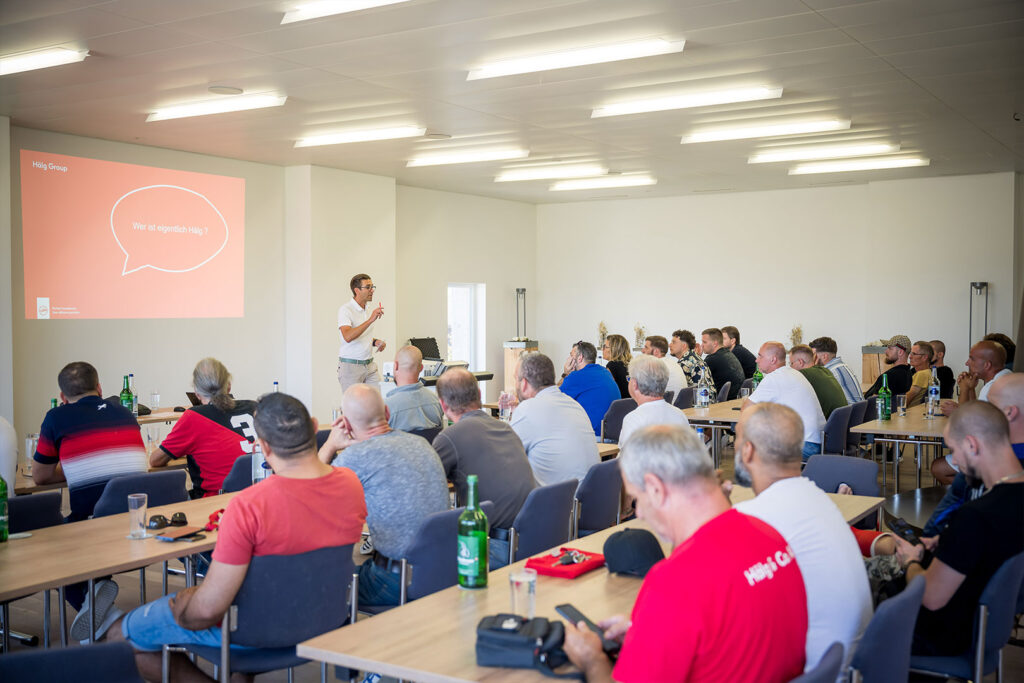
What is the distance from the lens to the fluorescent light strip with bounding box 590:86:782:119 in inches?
293

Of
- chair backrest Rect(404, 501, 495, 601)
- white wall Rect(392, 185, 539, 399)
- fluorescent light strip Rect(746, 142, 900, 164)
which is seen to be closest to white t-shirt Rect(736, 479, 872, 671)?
chair backrest Rect(404, 501, 495, 601)

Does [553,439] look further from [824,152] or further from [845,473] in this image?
[824,152]

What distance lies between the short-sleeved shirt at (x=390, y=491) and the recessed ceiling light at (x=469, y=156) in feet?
23.9

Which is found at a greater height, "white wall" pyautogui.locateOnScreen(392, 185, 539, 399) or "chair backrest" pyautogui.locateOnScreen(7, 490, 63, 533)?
"white wall" pyautogui.locateOnScreen(392, 185, 539, 399)

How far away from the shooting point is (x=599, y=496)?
4.56m

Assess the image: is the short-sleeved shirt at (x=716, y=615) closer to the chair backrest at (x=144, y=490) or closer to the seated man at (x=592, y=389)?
the chair backrest at (x=144, y=490)

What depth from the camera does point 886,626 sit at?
213 centimetres

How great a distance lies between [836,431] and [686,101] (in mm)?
3093

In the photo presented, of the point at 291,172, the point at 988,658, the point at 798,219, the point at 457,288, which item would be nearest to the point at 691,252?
the point at 798,219

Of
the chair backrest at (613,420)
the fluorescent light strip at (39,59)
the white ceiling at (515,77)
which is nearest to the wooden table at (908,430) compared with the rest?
the chair backrest at (613,420)

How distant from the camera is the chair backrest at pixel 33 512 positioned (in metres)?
3.62

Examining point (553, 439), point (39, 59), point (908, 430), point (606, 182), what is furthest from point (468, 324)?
point (553, 439)

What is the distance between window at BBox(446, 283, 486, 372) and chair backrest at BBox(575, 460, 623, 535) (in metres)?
10.0

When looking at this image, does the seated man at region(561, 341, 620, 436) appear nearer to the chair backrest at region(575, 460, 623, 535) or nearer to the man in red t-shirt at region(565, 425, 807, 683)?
the chair backrest at region(575, 460, 623, 535)
